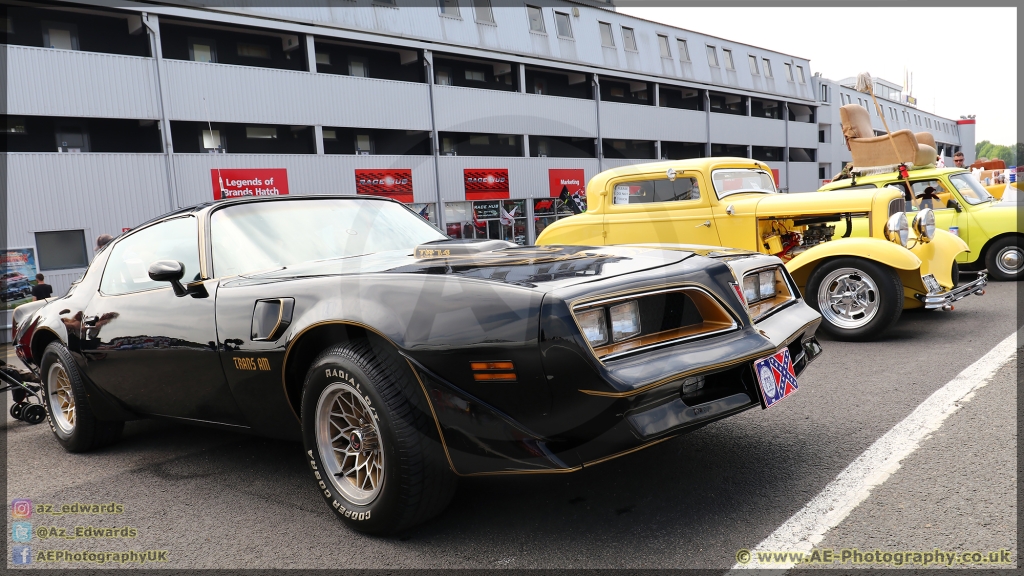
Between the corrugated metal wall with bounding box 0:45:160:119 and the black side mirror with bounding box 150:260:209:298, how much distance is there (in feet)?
57.4

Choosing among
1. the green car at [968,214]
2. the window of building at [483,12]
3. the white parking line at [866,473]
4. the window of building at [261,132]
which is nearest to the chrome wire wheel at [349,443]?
the white parking line at [866,473]

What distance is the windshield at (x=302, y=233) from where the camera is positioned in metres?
3.54

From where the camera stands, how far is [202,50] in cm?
2177

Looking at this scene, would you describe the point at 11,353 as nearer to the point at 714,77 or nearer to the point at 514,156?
the point at 514,156

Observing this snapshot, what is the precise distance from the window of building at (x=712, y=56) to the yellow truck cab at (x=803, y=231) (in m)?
32.5

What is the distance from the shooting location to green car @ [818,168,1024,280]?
9.55 metres

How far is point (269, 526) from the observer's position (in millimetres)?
2947

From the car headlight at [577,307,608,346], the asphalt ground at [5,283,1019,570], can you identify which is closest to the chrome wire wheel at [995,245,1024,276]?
the asphalt ground at [5,283,1019,570]

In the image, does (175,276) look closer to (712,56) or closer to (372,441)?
(372,441)

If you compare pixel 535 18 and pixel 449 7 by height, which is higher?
pixel 535 18

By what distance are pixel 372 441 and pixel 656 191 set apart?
18.4 feet

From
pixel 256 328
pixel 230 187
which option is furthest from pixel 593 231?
pixel 230 187

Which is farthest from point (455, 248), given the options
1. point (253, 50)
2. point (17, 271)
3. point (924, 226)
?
point (253, 50)

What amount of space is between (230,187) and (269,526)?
19.1 m
